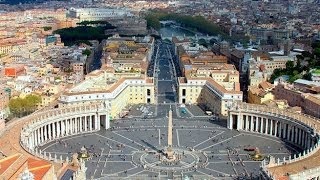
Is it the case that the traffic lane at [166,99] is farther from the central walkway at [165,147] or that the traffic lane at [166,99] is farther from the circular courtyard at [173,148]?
the circular courtyard at [173,148]

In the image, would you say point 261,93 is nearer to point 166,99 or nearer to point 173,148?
point 166,99

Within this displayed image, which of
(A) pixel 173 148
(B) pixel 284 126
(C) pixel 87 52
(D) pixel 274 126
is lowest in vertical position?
(A) pixel 173 148

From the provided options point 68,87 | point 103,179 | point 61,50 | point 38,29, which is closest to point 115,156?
point 103,179

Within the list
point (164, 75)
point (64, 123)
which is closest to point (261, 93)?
point (64, 123)

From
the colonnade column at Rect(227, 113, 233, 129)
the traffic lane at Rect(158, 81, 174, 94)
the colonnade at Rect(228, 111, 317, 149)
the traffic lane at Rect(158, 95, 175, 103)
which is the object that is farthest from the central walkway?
the traffic lane at Rect(158, 81, 174, 94)

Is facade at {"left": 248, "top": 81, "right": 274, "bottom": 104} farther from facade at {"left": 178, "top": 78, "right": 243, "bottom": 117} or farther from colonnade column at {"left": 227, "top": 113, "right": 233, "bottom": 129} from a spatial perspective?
colonnade column at {"left": 227, "top": 113, "right": 233, "bottom": 129}
